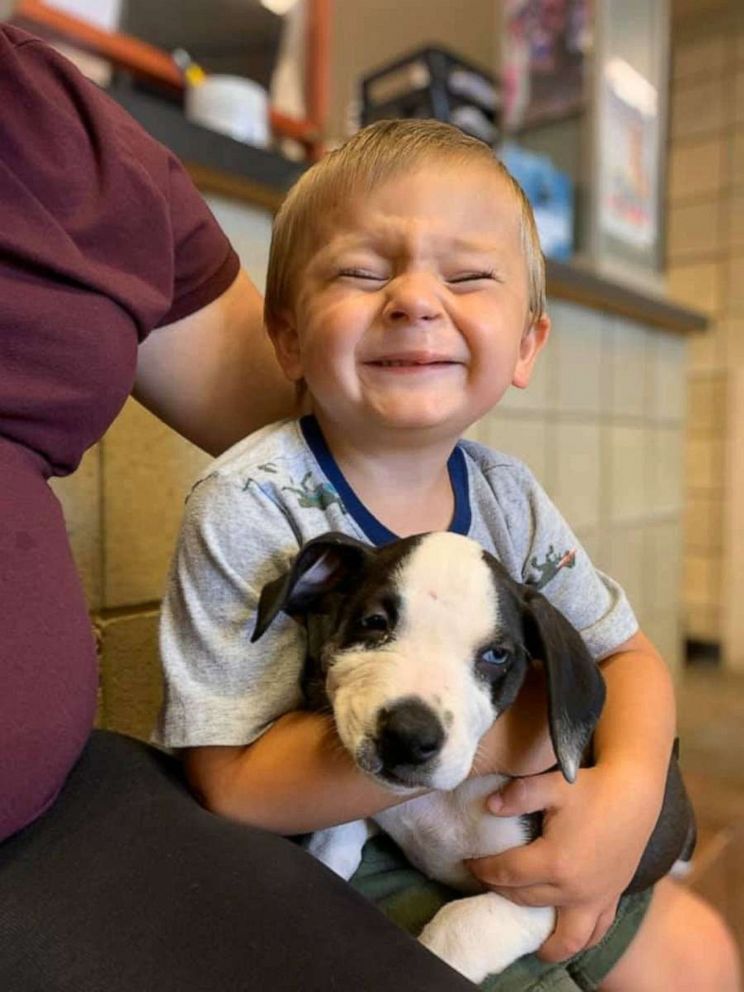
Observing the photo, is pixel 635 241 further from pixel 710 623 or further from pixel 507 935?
pixel 507 935

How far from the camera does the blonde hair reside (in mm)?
633

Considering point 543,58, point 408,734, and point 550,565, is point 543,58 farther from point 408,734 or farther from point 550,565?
point 408,734

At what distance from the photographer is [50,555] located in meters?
0.53

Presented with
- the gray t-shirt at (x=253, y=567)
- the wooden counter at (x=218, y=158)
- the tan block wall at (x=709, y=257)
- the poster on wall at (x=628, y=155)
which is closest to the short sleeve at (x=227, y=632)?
the gray t-shirt at (x=253, y=567)

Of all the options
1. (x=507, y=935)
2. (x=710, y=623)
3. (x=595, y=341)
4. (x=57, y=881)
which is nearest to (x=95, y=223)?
(x=57, y=881)

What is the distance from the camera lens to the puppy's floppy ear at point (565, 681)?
53 centimetres

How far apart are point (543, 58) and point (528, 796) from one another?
1.87 m

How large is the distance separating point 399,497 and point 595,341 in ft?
4.14

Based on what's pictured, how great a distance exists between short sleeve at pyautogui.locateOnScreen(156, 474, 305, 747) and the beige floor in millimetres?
985

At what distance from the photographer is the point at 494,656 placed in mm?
540

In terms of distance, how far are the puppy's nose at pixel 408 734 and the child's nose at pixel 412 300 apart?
0.26 meters

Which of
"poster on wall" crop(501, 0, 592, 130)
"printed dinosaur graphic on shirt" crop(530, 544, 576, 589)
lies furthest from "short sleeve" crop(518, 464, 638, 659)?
"poster on wall" crop(501, 0, 592, 130)

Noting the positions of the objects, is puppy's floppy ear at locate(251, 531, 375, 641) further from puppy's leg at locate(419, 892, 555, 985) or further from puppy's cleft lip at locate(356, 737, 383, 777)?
puppy's leg at locate(419, 892, 555, 985)

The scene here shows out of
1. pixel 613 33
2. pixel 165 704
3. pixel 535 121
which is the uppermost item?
pixel 613 33
